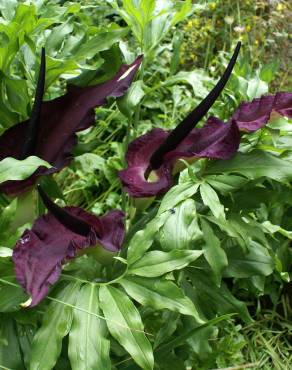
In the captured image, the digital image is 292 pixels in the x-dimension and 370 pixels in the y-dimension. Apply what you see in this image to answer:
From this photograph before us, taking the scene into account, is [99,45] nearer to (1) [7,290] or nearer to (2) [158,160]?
(2) [158,160]

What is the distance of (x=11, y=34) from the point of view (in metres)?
0.73

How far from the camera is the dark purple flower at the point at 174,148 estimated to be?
66cm

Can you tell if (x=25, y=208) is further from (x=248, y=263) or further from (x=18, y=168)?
(x=248, y=263)

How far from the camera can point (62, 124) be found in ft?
2.44

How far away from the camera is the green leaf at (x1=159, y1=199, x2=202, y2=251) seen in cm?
64

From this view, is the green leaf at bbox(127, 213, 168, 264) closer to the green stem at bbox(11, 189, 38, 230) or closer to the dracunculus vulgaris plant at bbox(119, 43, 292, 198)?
the dracunculus vulgaris plant at bbox(119, 43, 292, 198)

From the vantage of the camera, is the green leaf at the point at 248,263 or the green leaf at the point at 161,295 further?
the green leaf at the point at 248,263

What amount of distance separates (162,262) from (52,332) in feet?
0.46

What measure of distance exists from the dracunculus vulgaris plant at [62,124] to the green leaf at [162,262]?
0.17 metres

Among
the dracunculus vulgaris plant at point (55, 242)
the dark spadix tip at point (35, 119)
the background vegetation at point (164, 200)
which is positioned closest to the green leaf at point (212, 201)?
the background vegetation at point (164, 200)

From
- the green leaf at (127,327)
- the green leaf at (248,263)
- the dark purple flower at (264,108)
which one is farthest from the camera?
the green leaf at (248,263)

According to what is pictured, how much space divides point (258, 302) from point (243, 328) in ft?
0.22

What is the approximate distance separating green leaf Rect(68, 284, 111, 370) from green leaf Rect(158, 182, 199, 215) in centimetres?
13

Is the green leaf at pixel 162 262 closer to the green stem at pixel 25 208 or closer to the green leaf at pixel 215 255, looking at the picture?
the green leaf at pixel 215 255
